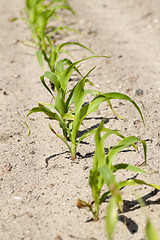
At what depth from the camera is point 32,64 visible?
336cm

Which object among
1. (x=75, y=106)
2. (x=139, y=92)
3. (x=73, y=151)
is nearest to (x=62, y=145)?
(x=73, y=151)

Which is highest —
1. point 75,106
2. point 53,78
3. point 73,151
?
point 53,78

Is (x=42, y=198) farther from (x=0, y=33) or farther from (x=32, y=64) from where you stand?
(x=0, y=33)

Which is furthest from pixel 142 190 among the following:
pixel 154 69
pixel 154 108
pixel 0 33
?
pixel 0 33

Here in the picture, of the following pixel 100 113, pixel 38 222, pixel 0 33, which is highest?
pixel 0 33

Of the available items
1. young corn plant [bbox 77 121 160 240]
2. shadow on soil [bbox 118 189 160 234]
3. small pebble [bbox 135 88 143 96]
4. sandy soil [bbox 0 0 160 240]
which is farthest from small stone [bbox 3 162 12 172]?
small pebble [bbox 135 88 143 96]

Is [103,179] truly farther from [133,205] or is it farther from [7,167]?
[7,167]

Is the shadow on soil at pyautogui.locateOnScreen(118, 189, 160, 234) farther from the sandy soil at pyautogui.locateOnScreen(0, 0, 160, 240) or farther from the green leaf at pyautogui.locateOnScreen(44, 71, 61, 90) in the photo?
the green leaf at pyautogui.locateOnScreen(44, 71, 61, 90)

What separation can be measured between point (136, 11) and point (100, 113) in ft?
7.78

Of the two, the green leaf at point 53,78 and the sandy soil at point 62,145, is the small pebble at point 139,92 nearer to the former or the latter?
the sandy soil at point 62,145

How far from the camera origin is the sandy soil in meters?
1.66

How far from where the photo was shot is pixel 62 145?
7.34ft

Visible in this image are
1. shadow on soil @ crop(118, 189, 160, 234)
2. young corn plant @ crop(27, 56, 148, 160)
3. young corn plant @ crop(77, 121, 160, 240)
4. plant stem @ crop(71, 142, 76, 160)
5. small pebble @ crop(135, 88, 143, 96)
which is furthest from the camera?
small pebble @ crop(135, 88, 143, 96)

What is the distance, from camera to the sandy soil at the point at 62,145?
5.44 ft
